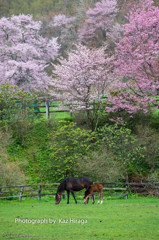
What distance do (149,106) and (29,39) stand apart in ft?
58.9

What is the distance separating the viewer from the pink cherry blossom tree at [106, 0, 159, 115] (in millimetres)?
28062

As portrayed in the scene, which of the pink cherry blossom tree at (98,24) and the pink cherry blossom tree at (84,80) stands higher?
the pink cherry blossom tree at (98,24)

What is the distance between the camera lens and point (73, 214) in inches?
507

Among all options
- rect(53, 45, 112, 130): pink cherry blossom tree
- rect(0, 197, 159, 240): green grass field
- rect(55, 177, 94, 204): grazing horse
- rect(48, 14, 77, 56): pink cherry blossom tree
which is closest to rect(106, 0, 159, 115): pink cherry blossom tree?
rect(53, 45, 112, 130): pink cherry blossom tree

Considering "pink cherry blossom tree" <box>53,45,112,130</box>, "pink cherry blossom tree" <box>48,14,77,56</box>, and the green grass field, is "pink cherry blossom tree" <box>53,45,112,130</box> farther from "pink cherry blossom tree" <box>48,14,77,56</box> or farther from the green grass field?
"pink cherry blossom tree" <box>48,14,77,56</box>

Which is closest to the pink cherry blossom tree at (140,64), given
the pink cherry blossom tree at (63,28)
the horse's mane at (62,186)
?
the horse's mane at (62,186)

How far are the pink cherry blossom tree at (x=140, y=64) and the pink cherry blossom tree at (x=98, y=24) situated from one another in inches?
1113

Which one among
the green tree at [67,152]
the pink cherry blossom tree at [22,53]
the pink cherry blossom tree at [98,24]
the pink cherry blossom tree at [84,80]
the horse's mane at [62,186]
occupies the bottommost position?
the horse's mane at [62,186]

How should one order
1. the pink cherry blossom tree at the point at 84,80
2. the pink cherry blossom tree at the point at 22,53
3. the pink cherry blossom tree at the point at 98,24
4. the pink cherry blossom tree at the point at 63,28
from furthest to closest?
1. the pink cherry blossom tree at the point at 63,28
2. the pink cherry blossom tree at the point at 98,24
3. the pink cherry blossom tree at the point at 22,53
4. the pink cherry blossom tree at the point at 84,80

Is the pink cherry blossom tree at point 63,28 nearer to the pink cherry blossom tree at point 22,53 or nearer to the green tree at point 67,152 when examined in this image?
the pink cherry blossom tree at point 22,53

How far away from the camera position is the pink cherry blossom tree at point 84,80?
29.8 meters

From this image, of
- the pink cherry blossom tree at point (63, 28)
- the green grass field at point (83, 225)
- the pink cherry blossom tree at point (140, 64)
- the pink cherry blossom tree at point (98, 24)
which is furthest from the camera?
the pink cherry blossom tree at point (63, 28)

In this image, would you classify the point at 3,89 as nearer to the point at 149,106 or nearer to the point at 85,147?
the point at 85,147

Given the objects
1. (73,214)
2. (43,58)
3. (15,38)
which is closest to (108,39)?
(43,58)
